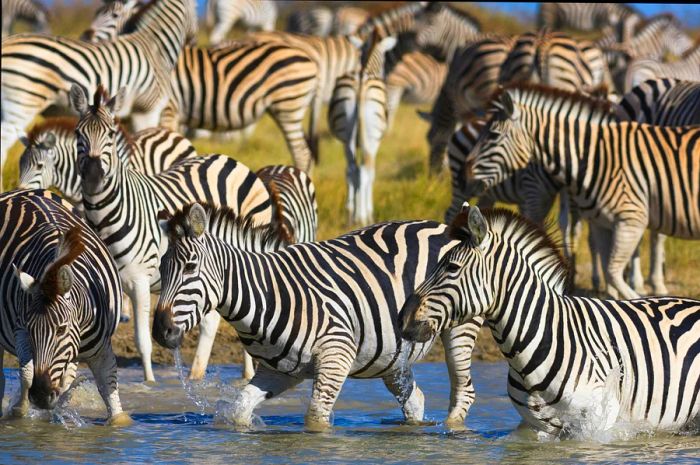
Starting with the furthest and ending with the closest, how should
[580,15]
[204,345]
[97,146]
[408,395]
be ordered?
[580,15], [204,345], [97,146], [408,395]

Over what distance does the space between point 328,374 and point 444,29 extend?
16707 millimetres

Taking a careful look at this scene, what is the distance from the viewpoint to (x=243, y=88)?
49.7ft

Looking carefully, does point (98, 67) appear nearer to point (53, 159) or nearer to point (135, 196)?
point (53, 159)

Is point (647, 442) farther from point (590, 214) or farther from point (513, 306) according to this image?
point (590, 214)

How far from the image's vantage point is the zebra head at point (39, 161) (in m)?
10.3

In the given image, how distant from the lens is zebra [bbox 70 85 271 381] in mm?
8930

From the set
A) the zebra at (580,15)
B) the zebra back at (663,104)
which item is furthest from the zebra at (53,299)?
the zebra at (580,15)

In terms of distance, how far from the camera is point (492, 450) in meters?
7.31

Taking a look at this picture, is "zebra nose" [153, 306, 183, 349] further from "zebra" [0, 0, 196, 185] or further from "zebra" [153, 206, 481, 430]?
"zebra" [0, 0, 196, 185]

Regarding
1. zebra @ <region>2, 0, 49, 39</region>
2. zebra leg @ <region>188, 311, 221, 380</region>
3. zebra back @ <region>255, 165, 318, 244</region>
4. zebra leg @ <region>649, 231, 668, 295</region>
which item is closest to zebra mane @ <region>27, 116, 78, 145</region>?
zebra back @ <region>255, 165, 318, 244</region>

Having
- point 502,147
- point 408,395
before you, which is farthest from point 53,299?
point 502,147

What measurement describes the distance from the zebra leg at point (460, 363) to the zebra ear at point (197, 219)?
1.52 m

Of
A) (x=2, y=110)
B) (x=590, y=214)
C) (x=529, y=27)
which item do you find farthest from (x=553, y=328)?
(x=529, y=27)

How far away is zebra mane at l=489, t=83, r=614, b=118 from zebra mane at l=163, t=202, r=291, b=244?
12.2 feet
